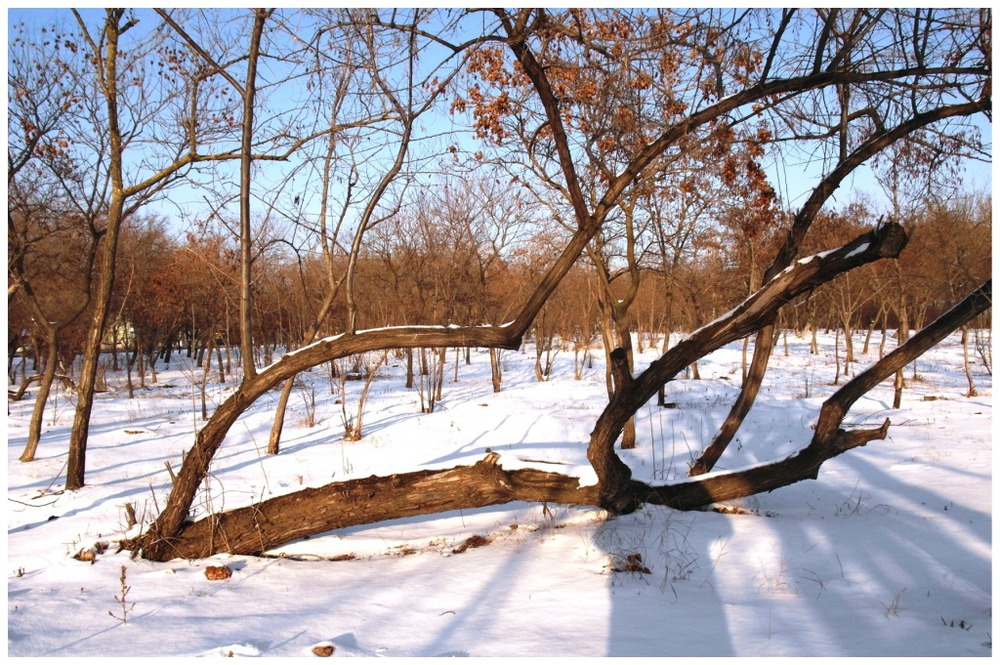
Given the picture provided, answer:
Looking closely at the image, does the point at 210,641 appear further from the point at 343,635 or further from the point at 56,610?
the point at 56,610

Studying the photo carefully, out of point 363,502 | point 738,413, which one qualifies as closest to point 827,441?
point 738,413

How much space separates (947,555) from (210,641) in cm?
416

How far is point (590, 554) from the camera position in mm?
4078

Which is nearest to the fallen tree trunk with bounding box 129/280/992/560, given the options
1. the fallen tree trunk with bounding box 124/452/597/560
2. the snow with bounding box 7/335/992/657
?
the fallen tree trunk with bounding box 124/452/597/560

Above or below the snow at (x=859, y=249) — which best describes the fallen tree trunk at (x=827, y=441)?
below

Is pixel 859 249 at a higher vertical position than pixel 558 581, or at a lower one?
higher

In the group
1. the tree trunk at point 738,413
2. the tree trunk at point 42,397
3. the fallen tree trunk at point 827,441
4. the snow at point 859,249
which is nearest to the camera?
the snow at point 859,249

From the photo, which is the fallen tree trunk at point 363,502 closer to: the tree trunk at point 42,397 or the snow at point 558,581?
the snow at point 558,581

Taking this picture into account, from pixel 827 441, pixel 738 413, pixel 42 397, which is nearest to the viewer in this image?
pixel 827 441

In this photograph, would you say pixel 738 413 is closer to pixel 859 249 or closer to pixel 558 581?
pixel 859 249

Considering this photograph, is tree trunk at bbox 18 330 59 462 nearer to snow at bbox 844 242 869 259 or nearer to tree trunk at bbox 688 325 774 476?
tree trunk at bbox 688 325 774 476

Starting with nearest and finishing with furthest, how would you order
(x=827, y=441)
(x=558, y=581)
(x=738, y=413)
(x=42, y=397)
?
(x=558, y=581)
(x=827, y=441)
(x=738, y=413)
(x=42, y=397)

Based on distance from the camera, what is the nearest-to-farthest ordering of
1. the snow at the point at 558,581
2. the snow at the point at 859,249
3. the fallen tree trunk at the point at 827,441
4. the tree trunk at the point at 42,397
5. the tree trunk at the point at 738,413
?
the snow at the point at 558,581, the snow at the point at 859,249, the fallen tree trunk at the point at 827,441, the tree trunk at the point at 738,413, the tree trunk at the point at 42,397

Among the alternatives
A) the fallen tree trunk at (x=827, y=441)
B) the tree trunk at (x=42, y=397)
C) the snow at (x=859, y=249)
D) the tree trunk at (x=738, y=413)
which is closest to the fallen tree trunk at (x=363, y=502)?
the fallen tree trunk at (x=827, y=441)
